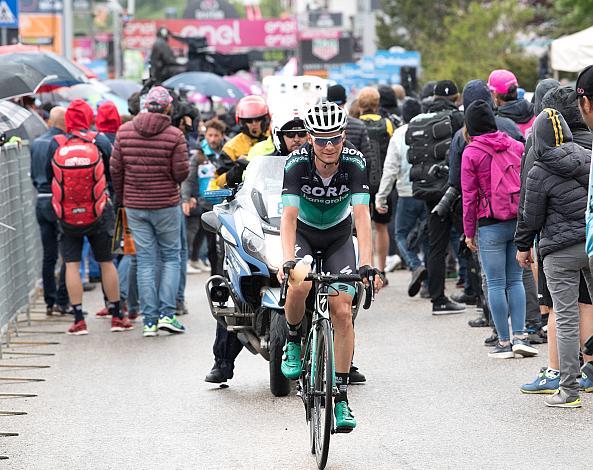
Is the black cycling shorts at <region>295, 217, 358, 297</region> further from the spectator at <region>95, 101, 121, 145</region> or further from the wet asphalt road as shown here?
the spectator at <region>95, 101, 121, 145</region>

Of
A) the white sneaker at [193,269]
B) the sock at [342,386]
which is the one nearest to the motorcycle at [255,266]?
the sock at [342,386]

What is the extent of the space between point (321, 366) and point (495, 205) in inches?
146

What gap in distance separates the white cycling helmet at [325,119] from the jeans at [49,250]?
7.17 m

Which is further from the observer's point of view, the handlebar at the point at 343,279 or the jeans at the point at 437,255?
the jeans at the point at 437,255

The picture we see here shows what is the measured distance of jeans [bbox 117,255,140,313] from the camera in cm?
1453

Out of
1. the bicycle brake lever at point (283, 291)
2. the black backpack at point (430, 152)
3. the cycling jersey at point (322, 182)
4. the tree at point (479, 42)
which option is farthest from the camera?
the tree at point (479, 42)

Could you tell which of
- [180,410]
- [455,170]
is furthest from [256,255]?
[455,170]

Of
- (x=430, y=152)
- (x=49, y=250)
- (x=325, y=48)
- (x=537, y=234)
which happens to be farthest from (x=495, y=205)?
(x=325, y=48)

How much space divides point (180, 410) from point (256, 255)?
1.19 meters

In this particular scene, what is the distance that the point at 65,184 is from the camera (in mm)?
13828

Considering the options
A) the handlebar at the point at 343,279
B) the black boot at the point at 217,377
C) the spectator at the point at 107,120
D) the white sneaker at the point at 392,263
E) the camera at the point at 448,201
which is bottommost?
the white sneaker at the point at 392,263

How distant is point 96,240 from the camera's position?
46.4 feet

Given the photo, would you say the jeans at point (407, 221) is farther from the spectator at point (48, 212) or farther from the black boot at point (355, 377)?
the black boot at point (355, 377)

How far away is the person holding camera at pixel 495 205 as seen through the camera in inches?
449
